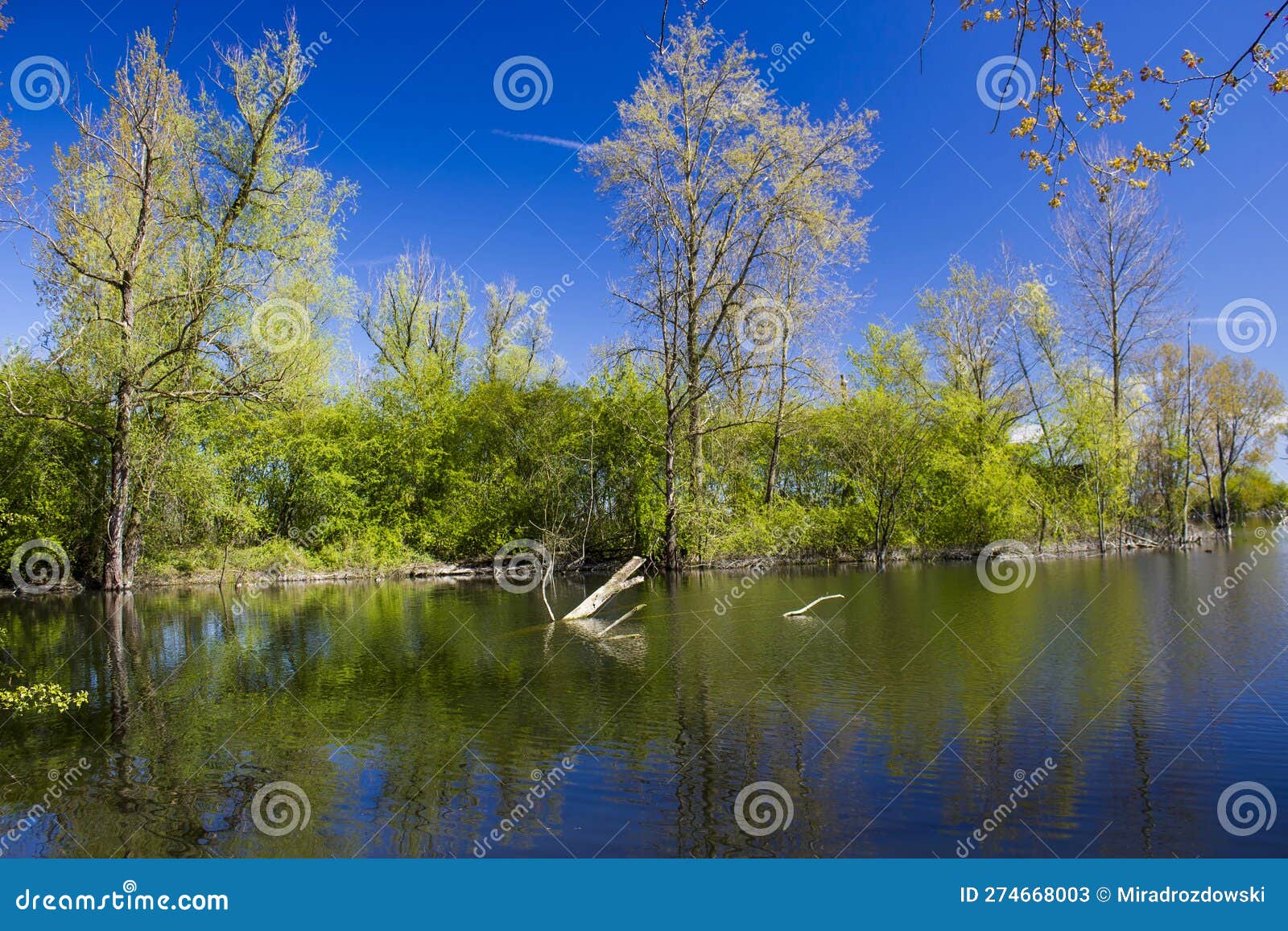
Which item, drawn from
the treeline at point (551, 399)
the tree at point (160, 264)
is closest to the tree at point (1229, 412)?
the treeline at point (551, 399)

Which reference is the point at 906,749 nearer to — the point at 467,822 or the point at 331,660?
the point at 467,822

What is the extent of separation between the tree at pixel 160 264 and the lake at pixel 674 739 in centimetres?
937

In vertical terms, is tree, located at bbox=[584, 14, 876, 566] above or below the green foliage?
above

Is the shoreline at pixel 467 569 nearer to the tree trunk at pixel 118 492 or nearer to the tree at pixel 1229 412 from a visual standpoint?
the tree trunk at pixel 118 492

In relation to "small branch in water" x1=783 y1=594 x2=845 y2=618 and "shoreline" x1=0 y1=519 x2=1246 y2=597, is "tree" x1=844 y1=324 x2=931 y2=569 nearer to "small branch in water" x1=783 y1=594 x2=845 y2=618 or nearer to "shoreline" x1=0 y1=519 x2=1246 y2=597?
"shoreline" x1=0 y1=519 x2=1246 y2=597

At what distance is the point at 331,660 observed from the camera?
36.9 feet

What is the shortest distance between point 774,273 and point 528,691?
2265 cm

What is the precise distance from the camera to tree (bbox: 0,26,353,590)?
2130cm

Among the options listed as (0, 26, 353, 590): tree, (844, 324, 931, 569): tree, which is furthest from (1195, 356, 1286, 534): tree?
(0, 26, 353, 590): tree

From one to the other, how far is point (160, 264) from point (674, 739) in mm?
23888

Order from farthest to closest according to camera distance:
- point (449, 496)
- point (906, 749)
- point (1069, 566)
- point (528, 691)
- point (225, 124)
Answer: point (449, 496) < point (1069, 566) < point (225, 124) < point (528, 691) < point (906, 749)

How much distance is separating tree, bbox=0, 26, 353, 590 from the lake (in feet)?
30.7

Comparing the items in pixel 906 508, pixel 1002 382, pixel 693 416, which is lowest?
pixel 906 508

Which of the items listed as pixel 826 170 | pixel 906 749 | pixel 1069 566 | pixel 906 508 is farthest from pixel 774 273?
pixel 906 749
